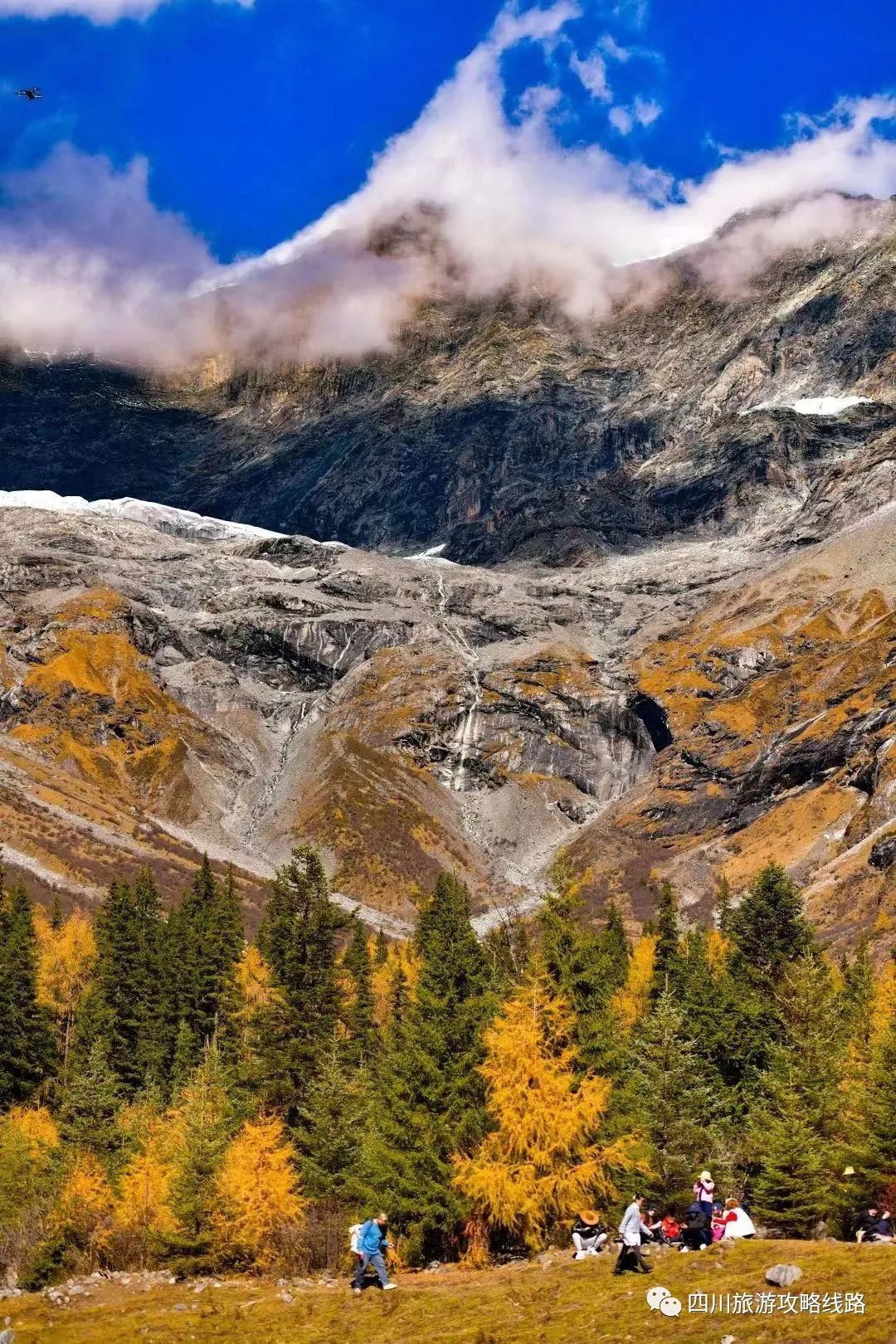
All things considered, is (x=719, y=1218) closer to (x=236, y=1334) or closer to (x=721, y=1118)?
(x=236, y=1334)

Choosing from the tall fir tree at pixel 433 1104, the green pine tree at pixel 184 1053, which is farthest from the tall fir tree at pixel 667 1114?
the green pine tree at pixel 184 1053

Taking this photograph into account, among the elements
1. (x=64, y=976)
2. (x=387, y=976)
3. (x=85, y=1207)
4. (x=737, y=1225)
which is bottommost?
(x=737, y=1225)

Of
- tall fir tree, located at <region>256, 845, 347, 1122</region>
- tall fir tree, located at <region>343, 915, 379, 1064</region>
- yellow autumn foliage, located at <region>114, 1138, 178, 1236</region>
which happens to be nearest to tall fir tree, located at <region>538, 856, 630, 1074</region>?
tall fir tree, located at <region>256, 845, 347, 1122</region>

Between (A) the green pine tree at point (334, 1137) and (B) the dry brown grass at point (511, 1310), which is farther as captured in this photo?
(A) the green pine tree at point (334, 1137)

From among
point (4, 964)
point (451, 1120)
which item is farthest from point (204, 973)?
point (451, 1120)

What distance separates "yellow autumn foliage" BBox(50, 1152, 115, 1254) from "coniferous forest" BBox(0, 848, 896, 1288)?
97mm

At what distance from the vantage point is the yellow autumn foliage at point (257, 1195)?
37.9 m

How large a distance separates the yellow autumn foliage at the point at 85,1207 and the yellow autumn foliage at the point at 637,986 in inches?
988

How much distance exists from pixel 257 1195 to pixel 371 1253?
1136 cm

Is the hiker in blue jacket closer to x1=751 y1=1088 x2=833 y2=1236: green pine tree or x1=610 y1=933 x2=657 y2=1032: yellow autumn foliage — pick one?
x1=751 y1=1088 x2=833 y2=1236: green pine tree

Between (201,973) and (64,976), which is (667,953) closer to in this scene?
(201,973)

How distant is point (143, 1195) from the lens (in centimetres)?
4306

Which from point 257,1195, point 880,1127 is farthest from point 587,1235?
point 257,1195

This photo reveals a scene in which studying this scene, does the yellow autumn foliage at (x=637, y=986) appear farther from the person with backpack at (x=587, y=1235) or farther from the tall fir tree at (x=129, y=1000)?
the tall fir tree at (x=129, y=1000)
